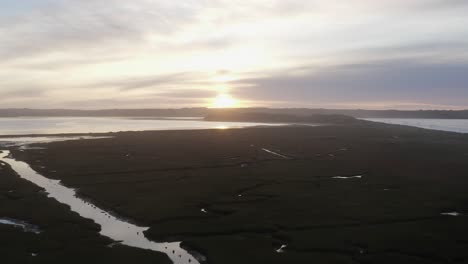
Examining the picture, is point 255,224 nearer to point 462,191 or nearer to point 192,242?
point 192,242

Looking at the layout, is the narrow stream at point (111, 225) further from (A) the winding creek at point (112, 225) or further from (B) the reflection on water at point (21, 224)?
(B) the reflection on water at point (21, 224)

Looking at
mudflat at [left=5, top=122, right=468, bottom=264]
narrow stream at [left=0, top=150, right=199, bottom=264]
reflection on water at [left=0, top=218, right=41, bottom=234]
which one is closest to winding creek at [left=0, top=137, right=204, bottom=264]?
narrow stream at [left=0, top=150, right=199, bottom=264]

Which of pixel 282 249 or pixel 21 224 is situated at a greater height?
pixel 21 224

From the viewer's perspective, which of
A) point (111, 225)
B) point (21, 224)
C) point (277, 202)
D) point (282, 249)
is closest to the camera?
point (282, 249)

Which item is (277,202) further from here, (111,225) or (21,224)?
(21,224)

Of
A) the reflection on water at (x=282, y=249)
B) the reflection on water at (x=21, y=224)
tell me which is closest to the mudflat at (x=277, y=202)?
the reflection on water at (x=282, y=249)

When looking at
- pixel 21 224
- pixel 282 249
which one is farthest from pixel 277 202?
pixel 21 224
